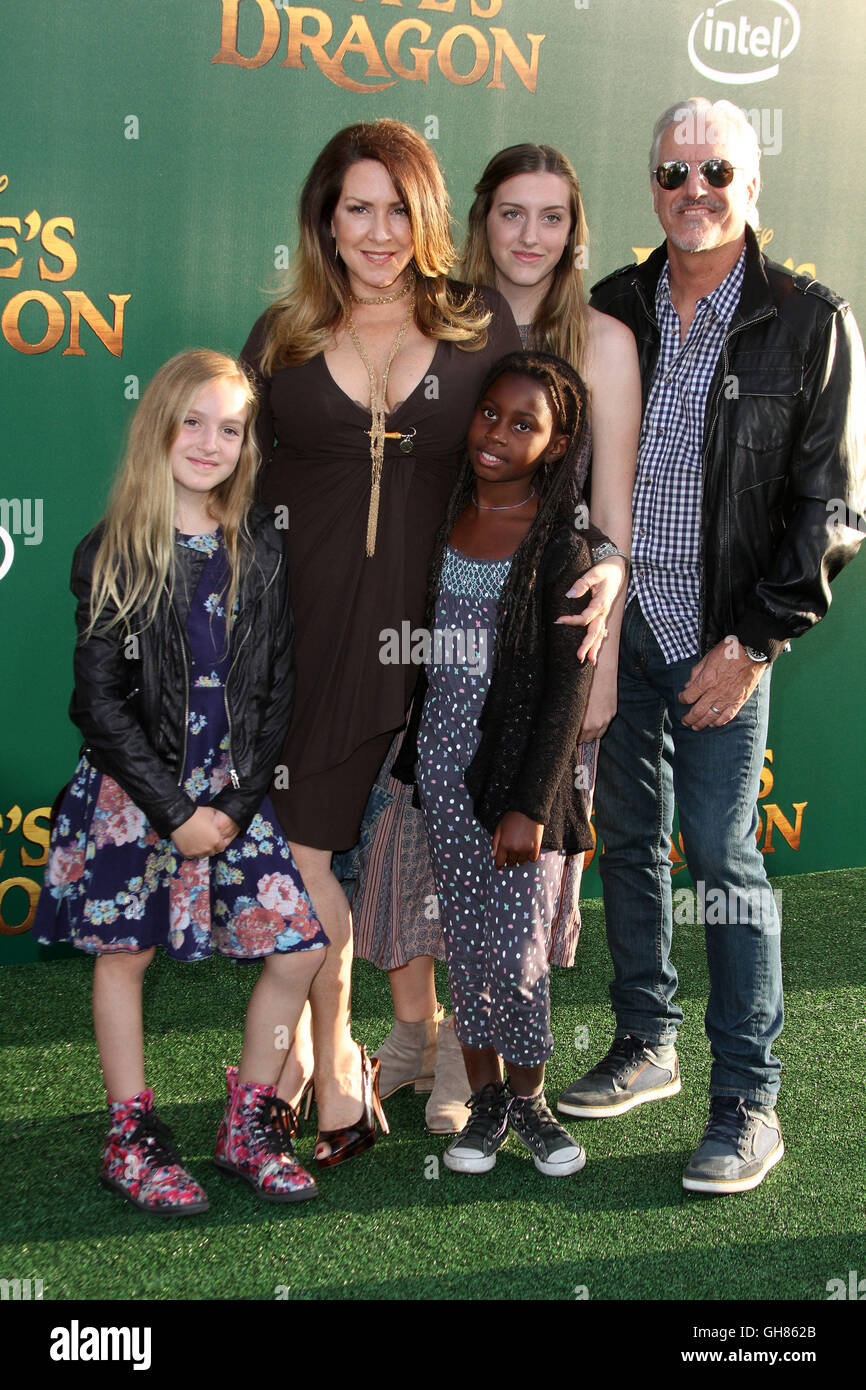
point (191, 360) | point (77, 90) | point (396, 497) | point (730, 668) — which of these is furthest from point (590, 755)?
point (77, 90)

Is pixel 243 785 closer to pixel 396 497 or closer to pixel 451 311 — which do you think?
pixel 396 497

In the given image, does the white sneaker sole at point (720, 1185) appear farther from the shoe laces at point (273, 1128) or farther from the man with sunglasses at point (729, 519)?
the shoe laces at point (273, 1128)

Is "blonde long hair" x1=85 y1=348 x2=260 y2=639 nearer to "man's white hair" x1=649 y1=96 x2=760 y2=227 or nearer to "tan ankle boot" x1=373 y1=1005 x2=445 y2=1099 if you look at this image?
"man's white hair" x1=649 y1=96 x2=760 y2=227

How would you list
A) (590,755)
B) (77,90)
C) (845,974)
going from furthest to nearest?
(845,974) → (77,90) → (590,755)

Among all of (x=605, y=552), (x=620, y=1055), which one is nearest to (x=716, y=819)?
(x=605, y=552)

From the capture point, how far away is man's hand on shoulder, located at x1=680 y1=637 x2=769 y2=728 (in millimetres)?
2650

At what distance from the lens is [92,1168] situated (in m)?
2.74

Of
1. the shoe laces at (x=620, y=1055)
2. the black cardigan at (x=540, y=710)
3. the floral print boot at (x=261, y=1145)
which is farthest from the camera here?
the shoe laces at (x=620, y=1055)

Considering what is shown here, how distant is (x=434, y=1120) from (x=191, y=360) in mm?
1690

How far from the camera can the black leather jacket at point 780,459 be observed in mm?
2605

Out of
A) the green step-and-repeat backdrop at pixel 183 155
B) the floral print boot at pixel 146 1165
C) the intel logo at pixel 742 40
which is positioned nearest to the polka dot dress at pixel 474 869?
the floral print boot at pixel 146 1165

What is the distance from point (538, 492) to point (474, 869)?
2.50 feet

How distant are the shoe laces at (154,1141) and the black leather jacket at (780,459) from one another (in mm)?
1478

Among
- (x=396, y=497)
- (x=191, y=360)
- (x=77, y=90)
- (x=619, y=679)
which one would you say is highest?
(x=77, y=90)
